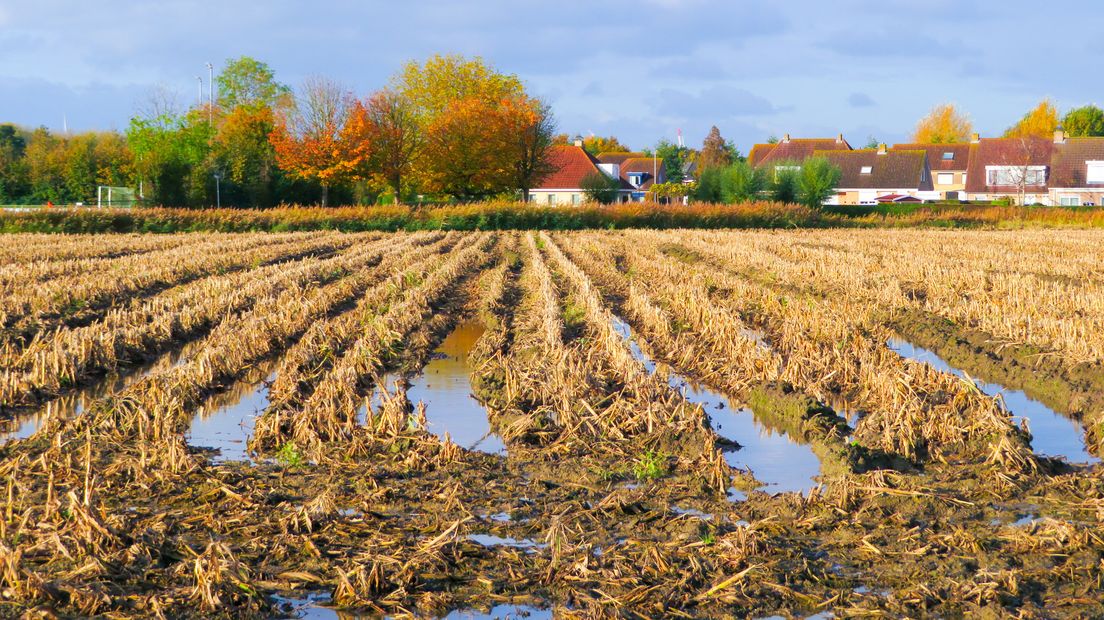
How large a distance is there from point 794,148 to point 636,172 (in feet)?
46.3

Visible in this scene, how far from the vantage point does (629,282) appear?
59.3ft

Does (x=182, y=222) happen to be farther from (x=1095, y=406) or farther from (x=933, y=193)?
(x=933, y=193)

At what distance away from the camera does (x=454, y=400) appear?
29.0ft

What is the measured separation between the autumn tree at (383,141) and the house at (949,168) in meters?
43.0

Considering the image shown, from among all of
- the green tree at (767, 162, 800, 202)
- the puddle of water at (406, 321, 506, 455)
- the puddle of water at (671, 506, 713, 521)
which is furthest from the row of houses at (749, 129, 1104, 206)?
the puddle of water at (671, 506, 713, 521)

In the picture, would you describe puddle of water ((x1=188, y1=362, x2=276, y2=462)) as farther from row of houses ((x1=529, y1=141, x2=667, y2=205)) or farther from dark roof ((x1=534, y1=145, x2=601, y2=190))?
dark roof ((x1=534, y1=145, x2=601, y2=190))

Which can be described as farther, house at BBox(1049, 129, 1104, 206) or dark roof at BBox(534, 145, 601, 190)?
dark roof at BBox(534, 145, 601, 190)

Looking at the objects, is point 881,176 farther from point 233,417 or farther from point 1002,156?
point 233,417

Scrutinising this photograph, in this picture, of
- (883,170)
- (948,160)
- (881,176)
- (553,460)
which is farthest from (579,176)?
(553,460)

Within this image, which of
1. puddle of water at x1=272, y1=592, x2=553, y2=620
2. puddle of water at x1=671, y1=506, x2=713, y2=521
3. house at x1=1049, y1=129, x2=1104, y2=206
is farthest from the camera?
house at x1=1049, y1=129, x2=1104, y2=206

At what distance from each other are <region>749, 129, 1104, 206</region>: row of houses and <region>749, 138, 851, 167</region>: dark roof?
21.5 ft

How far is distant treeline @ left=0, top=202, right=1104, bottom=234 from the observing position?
38.2 meters

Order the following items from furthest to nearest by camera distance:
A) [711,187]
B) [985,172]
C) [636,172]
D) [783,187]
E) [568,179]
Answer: [636,172] → [568,179] → [985,172] → [711,187] → [783,187]

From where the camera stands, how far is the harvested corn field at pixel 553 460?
462cm
